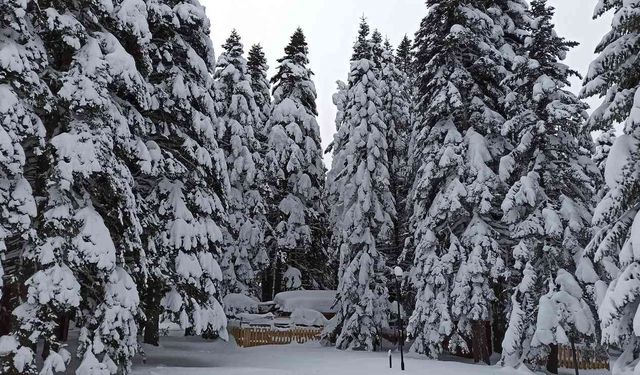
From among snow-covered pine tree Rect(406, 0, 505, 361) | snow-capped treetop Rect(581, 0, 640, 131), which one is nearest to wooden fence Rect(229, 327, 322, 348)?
snow-covered pine tree Rect(406, 0, 505, 361)

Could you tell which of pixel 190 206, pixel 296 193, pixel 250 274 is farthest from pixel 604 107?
pixel 296 193

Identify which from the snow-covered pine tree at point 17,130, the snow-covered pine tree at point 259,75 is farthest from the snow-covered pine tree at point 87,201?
the snow-covered pine tree at point 259,75

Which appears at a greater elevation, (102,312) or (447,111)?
(447,111)

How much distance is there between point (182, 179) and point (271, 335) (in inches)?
551

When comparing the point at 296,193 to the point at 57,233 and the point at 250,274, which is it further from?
the point at 57,233

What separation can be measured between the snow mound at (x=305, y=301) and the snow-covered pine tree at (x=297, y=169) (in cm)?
281

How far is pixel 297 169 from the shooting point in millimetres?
32125

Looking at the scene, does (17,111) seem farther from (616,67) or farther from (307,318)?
(307,318)

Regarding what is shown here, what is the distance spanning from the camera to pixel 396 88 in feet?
97.4

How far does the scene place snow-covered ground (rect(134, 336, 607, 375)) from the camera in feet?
47.0

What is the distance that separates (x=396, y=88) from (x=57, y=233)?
882 inches

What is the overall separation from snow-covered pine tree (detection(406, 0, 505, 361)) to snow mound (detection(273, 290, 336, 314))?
9.26 meters

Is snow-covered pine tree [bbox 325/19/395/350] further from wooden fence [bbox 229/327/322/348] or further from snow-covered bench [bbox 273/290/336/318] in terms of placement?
snow-covered bench [bbox 273/290/336/318]

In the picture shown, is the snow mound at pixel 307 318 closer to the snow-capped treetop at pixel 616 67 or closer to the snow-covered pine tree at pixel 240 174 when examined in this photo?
the snow-covered pine tree at pixel 240 174
